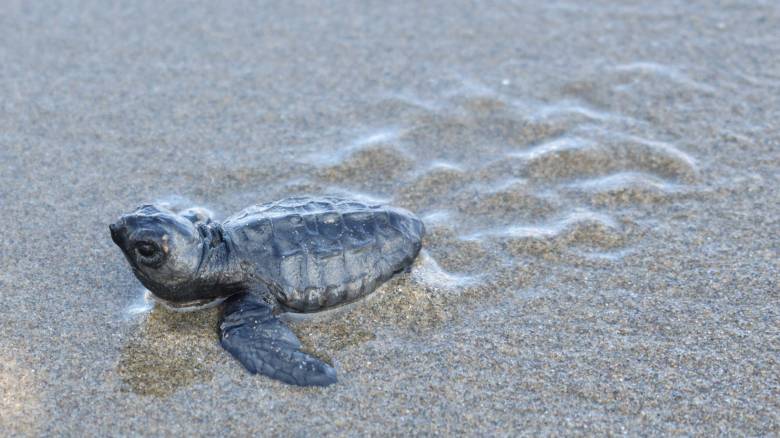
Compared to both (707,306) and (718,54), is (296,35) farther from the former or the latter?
(707,306)

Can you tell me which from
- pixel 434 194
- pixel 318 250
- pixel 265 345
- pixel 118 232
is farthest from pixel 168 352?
pixel 434 194

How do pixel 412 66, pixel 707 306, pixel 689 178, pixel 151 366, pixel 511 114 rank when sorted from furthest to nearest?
pixel 412 66, pixel 511 114, pixel 689 178, pixel 707 306, pixel 151 366

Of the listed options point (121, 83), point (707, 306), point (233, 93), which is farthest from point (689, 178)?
point (121, 83)

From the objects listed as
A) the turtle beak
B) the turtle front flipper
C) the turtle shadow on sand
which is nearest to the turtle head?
the turtle beak

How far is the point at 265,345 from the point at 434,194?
153cm

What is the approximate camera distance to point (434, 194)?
449cm

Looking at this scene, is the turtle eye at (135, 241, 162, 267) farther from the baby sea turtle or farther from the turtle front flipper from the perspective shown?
the turtle front flipper

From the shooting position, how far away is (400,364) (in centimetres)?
337

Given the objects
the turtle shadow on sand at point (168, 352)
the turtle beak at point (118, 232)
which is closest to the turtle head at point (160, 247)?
the turtle beak at point (118, 232)

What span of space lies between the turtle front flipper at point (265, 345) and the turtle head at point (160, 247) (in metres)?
0.25

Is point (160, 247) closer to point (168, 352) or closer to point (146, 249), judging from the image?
point (146, 249)

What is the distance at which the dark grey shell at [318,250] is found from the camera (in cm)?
353

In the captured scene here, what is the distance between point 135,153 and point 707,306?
3.33 m

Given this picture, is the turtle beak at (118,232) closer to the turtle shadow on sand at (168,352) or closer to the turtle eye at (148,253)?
the turtle eye at (148,253)
